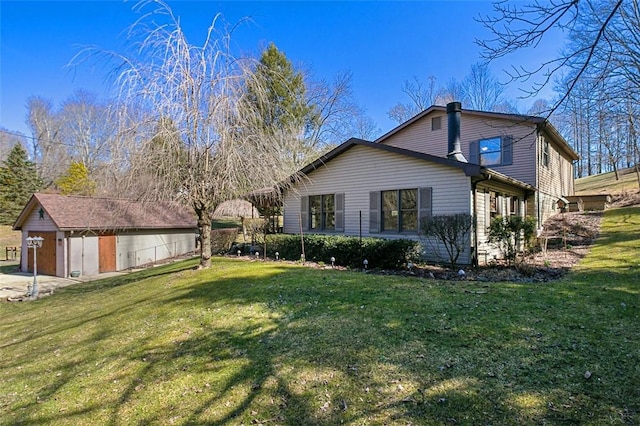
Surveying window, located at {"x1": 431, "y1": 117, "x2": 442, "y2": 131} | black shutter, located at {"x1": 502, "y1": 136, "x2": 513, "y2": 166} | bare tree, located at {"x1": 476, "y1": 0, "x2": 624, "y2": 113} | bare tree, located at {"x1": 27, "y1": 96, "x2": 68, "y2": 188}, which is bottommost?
bare tree, located at {"x1": 476, "y1": 0, "x2": 624, "y2": 113}

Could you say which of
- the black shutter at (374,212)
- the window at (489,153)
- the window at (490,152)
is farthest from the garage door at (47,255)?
the window at (490,152)

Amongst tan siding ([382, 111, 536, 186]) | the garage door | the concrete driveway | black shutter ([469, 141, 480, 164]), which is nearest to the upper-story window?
tan siding ([382, 111, 536, 186])

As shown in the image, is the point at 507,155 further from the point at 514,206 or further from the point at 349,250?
the point at 349,250

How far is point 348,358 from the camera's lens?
414 cm

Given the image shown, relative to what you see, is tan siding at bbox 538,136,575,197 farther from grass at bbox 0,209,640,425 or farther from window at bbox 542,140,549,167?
grass at bbox 0,209,640,425

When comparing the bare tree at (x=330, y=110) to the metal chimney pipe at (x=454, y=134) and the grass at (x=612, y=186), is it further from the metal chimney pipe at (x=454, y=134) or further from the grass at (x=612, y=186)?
the grass at (x=612, y=186)

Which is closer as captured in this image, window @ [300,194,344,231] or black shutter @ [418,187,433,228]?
black shutter @ [418,187,433,228]

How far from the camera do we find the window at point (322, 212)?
13.6 meters

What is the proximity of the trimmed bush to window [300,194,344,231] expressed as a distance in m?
1.85

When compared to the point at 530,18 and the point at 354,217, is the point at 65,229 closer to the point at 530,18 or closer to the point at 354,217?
the point at 354,217

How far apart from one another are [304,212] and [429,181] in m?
5.53

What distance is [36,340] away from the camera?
22.7ft

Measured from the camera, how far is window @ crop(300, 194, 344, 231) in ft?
44.5

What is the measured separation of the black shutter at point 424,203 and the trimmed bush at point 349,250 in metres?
1.59
